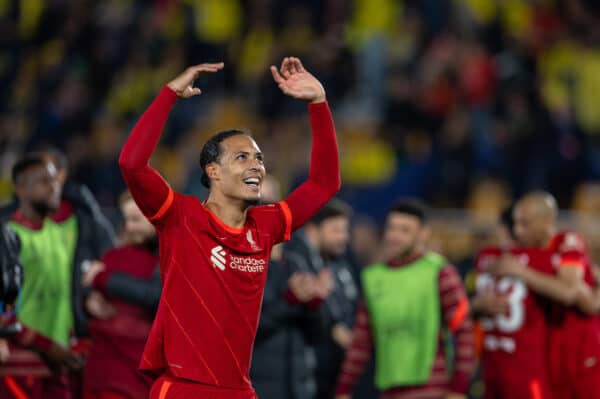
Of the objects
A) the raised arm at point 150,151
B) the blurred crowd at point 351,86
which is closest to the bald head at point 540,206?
the raised arm at point 150,151

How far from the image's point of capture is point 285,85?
536 cm

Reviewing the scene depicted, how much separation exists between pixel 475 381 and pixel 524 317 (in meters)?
2.65

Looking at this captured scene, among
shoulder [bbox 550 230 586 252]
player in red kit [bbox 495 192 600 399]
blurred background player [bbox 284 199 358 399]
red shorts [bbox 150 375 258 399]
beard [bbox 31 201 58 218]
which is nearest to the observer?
red shorts [bbox 150 375 258 399]

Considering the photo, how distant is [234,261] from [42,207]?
2.65 m

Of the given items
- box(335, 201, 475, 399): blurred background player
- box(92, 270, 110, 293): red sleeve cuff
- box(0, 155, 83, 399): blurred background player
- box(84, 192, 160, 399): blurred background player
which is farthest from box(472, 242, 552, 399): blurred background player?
box(0, 155, 83, 399): blurred background player

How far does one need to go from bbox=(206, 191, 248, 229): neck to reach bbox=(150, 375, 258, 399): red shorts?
0.69 meters

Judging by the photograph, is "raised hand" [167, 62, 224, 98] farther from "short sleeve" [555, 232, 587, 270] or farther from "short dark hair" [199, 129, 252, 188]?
"short sleeve" [555, 232, 587, 270]

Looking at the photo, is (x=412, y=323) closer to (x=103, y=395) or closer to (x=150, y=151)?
(x=103, y=395)

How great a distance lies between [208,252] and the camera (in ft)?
17.2

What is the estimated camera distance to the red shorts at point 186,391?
515 cm

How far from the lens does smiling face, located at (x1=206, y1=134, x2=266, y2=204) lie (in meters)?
5.29

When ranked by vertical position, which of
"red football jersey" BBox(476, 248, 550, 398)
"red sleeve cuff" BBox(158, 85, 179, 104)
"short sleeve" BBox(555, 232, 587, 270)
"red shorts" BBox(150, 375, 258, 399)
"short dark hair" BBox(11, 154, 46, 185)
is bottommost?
"red football jersey" BBox(476, 248, 550, 398)

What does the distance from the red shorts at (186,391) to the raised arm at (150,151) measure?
689 mm

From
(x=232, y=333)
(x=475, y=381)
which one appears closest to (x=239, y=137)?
(x=232, y=333)
